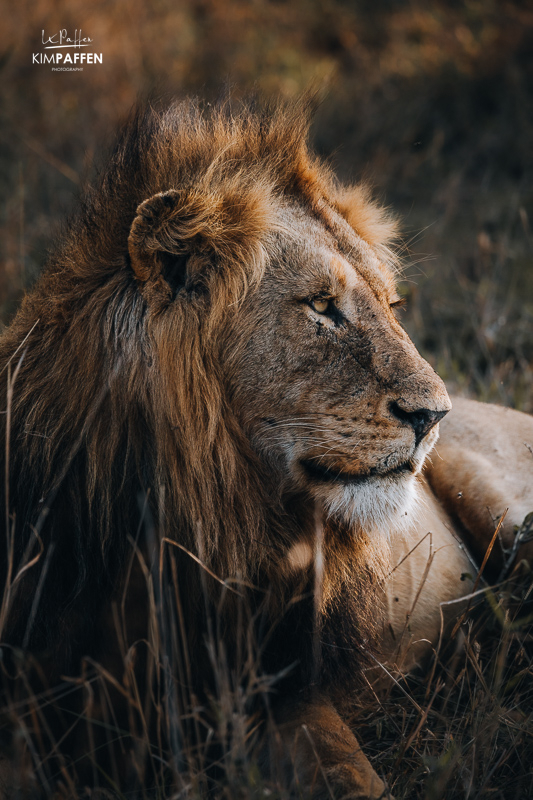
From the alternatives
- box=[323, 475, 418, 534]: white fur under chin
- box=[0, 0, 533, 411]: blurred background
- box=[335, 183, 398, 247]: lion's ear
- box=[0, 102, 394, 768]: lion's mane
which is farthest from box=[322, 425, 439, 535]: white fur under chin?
box=[0, 0, 533, 411]: blurred background

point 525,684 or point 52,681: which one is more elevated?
point 52,681

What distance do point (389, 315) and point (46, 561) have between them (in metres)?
1.23

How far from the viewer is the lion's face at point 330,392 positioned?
2.06 m

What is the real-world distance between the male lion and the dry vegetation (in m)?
0.71

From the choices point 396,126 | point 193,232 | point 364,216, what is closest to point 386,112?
point 396,126

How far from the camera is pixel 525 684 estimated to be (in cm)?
271

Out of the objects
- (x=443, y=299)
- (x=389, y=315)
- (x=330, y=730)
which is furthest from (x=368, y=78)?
(x=330, y=730)

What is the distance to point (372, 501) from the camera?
2119mm

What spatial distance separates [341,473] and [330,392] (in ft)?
0.75

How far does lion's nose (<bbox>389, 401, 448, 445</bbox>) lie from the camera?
2057mm

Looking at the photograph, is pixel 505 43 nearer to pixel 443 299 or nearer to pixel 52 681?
pixel 443 299

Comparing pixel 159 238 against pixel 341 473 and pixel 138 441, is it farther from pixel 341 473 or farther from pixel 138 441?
pixel 341 473

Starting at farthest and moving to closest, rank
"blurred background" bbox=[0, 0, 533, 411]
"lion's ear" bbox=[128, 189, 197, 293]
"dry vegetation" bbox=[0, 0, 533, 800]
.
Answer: "blurred background" bbox=[0, 0, 533, 411], "dry vegetation" bbox=[0, 0, 533, 800], "lion's ear" bbox=[128, 189, 197, 293]

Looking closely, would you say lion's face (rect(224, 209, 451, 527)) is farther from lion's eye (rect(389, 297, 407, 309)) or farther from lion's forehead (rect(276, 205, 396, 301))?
lion's eye (rect(389, 297, 407, 309))
